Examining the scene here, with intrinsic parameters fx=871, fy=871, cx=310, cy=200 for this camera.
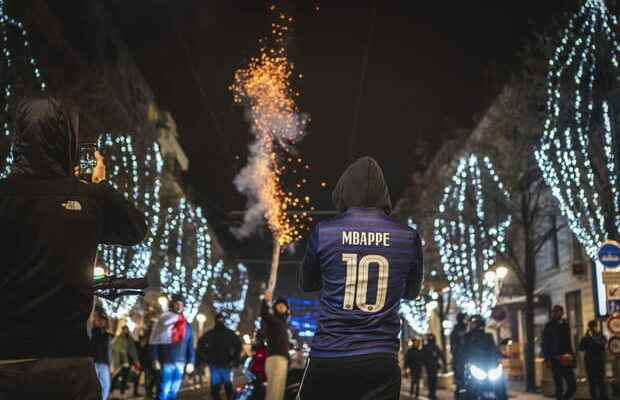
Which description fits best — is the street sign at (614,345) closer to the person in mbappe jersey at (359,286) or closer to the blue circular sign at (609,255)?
the blue circular sign at (609,255)

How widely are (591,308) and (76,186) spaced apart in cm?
3406

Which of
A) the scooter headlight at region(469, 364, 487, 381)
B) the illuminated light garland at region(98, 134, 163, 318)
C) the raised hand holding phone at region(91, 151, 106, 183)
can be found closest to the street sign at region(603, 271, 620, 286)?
the scooter headlight at region(469, 364, 487, 381)

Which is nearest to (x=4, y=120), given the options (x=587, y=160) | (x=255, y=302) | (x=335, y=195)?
(x=587, y=160)

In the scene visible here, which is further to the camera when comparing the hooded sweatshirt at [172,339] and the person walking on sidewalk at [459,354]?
the person walking on sidewalk at [459,354]

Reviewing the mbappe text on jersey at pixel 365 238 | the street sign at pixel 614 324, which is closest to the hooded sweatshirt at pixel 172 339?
the street sign at pixel 614 324

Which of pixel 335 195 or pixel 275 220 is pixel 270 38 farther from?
pixel 335 195

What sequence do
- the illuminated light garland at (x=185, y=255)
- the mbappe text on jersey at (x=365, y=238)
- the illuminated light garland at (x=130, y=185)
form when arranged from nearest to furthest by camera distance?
the mbappe text on jersey at (x=365, y=238), the illuminated light garland at (x=130, y=185), the illuminated light garland at (x=185, y=255)

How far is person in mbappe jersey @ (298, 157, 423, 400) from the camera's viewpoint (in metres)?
→ 4.28

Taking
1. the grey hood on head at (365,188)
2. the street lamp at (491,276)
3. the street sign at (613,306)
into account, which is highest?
the street lamp at (491,276)

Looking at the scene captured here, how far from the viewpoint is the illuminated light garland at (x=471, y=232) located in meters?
31.8

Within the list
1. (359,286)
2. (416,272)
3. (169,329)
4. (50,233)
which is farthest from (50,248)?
(169,329)

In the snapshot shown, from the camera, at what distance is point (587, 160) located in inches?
847

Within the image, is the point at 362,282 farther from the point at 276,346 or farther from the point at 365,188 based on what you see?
the point at 276,346

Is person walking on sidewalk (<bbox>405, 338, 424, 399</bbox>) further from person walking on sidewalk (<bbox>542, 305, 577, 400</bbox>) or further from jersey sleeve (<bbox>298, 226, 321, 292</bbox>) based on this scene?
jersey sleeve (<bbox>298, 226, 321, 292</bbox>)
